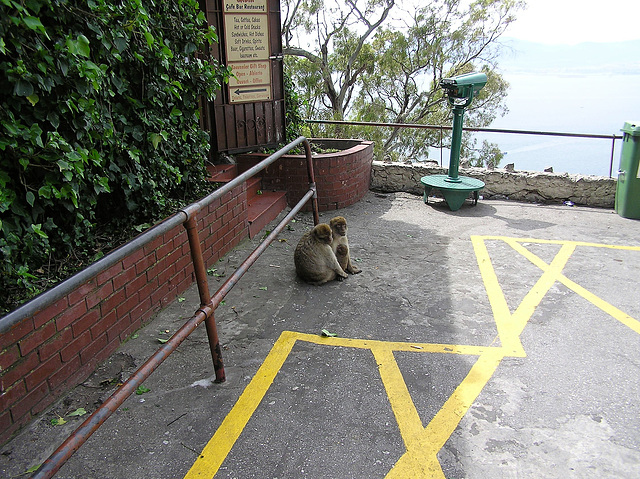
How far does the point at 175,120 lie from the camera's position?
4562 mm

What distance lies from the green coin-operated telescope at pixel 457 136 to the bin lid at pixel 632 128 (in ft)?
6.39

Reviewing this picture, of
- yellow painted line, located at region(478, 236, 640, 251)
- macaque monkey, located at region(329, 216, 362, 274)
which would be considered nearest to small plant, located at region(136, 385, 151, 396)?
macaque monkey, located at region(329, 216, 362, 274)

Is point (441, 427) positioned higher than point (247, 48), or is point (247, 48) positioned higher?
point (247, 48)

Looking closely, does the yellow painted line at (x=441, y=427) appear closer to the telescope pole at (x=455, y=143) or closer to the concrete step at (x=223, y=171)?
the concrete step at (x=223, y=171)

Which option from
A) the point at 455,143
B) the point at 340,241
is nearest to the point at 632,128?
the point at 455,143

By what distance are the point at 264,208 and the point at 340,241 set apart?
172 cm

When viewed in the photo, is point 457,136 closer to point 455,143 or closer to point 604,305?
point 455,143

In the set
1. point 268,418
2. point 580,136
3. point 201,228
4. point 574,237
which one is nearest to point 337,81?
point 580,136

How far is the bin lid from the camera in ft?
21.8

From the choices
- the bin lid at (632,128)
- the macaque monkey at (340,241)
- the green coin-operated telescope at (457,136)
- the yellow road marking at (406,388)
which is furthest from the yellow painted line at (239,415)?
the bin lid at (632,128)

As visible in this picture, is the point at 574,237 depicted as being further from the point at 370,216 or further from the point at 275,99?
the point at 275,99

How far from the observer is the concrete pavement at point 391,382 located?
103 inches

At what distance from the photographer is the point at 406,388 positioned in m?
3.18

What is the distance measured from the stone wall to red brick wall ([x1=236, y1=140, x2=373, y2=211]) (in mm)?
1038
